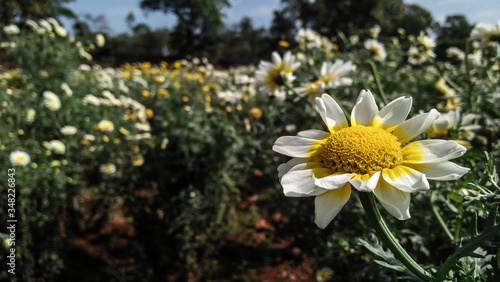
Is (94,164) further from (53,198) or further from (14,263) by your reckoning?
(14,263)

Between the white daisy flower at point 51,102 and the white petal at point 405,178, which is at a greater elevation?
the white daisy flower at point 51,102

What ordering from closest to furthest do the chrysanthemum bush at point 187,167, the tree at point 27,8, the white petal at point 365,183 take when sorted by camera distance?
the white petal at point 365,183, the chrysanthemum bush at point 187,167, the tree at point 27,8

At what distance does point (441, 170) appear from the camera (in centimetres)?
65

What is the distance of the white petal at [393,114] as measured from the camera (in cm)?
77

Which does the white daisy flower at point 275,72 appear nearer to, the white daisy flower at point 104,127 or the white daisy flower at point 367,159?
the white daisy flower at point 367,159

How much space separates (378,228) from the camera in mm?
636

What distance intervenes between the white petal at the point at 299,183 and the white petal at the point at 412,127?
0.23 metres

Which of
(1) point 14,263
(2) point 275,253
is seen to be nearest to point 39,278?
(1) point 14,263

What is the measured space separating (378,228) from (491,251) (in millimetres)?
690

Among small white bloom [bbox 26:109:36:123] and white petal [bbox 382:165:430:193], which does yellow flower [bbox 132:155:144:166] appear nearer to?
small white bloom [bbox 26:109:36:123]

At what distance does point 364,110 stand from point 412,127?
0.11 m

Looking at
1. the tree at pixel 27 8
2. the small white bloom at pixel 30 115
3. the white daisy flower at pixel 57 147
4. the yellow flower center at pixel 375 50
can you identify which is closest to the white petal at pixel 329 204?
the white daisy flower at pixel 57 147

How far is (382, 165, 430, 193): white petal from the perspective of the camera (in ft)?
2.00

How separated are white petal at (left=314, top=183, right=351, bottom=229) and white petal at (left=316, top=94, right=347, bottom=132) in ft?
0.58
